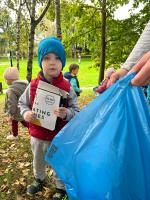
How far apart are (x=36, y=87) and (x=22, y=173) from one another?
4.44 ft

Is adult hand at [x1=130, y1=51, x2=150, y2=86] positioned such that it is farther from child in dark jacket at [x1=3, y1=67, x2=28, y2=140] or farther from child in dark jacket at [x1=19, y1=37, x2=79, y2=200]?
child in dark jacket at [x1=3, y1=67, x2=28, y2=140]

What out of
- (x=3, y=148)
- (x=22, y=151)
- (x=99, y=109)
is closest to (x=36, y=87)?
(x=99, y=109)

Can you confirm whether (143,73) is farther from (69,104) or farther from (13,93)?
(13,93)

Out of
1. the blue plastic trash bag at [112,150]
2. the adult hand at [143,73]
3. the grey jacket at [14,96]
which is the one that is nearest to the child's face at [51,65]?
the blue plastic trash bag at [112,150]

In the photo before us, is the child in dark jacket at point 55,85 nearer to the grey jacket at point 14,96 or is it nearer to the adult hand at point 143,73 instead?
the adult hand at point 143,73

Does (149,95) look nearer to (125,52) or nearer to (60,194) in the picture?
(60,194)

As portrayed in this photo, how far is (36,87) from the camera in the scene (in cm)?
347

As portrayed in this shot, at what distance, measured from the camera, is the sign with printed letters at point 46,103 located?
3314 millimetres

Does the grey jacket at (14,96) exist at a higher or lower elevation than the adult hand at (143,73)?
lower

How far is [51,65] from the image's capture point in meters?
3.37

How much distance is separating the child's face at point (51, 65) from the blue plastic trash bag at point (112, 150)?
113 cm

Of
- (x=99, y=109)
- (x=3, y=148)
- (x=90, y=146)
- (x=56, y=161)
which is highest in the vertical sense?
(x=99, y=109)

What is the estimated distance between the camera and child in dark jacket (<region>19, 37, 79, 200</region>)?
11.0 ft

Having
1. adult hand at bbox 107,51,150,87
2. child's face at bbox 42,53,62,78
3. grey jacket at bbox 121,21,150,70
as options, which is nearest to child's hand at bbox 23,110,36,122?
child's face at bbox 42,53,62,78
